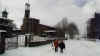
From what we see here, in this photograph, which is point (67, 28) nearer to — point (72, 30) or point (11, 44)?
point (72, 30)

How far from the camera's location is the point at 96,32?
59.4 metres

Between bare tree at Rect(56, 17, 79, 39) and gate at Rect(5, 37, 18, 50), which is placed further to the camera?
bare tree at Rect(56, 17, 79, 39)

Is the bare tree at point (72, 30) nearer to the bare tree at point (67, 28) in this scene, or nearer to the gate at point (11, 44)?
the bare tree at point (67, 28)

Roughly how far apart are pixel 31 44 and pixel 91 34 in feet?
165

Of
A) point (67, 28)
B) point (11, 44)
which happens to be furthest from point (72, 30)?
point (11, 44)

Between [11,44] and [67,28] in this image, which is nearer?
[11,44]

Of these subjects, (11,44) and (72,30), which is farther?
(72,30)

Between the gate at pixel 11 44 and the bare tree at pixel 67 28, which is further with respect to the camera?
the bare tree at pixel 67 28

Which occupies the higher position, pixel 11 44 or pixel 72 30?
pixel 72 30

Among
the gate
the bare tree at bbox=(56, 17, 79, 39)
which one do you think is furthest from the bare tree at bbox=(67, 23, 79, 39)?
the gate

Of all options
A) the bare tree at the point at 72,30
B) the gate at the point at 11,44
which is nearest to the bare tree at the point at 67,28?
the bare tree at the point at 72,30

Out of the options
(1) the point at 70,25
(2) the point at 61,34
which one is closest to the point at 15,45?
(2) the point at 61,34

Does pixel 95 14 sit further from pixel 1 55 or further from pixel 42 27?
pixel 1 55

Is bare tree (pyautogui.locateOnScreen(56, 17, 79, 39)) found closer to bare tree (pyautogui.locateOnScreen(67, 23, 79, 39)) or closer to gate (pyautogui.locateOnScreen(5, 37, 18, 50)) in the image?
bare tree (pyautogui.locateOnScreen(67, 23, 79, 39))
